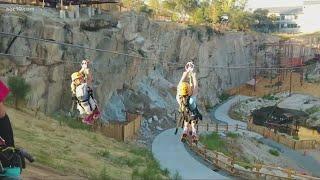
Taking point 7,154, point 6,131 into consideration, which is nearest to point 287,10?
point 6,131

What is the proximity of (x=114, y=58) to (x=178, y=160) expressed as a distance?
16.6 m

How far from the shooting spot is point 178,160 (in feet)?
77.7

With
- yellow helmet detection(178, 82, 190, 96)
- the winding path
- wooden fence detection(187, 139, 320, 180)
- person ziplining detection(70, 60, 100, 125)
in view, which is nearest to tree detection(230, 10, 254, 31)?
the winding path

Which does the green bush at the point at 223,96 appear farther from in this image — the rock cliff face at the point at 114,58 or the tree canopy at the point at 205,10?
the tree canopy at the point at 205,10

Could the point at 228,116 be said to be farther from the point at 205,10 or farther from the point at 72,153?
the point at 72,153

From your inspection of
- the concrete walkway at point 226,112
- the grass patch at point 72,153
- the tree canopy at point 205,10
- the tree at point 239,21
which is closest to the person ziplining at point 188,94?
the grass patch at point 72,153

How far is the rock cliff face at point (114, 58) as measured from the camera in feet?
91.0

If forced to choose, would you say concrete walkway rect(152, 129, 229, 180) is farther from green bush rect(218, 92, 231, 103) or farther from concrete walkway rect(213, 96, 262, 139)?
green bush rect(218, 92, 231, 103)

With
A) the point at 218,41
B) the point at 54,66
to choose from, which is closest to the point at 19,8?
the point at 54,66

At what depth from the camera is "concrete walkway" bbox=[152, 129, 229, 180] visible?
21000 millimetres

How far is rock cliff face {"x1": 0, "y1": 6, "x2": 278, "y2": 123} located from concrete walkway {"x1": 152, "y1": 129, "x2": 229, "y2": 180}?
15.0 ft

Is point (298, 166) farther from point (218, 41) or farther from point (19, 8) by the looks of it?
point (218, 41)

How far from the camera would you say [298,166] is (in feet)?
123

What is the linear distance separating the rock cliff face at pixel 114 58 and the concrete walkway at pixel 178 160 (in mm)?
4560
